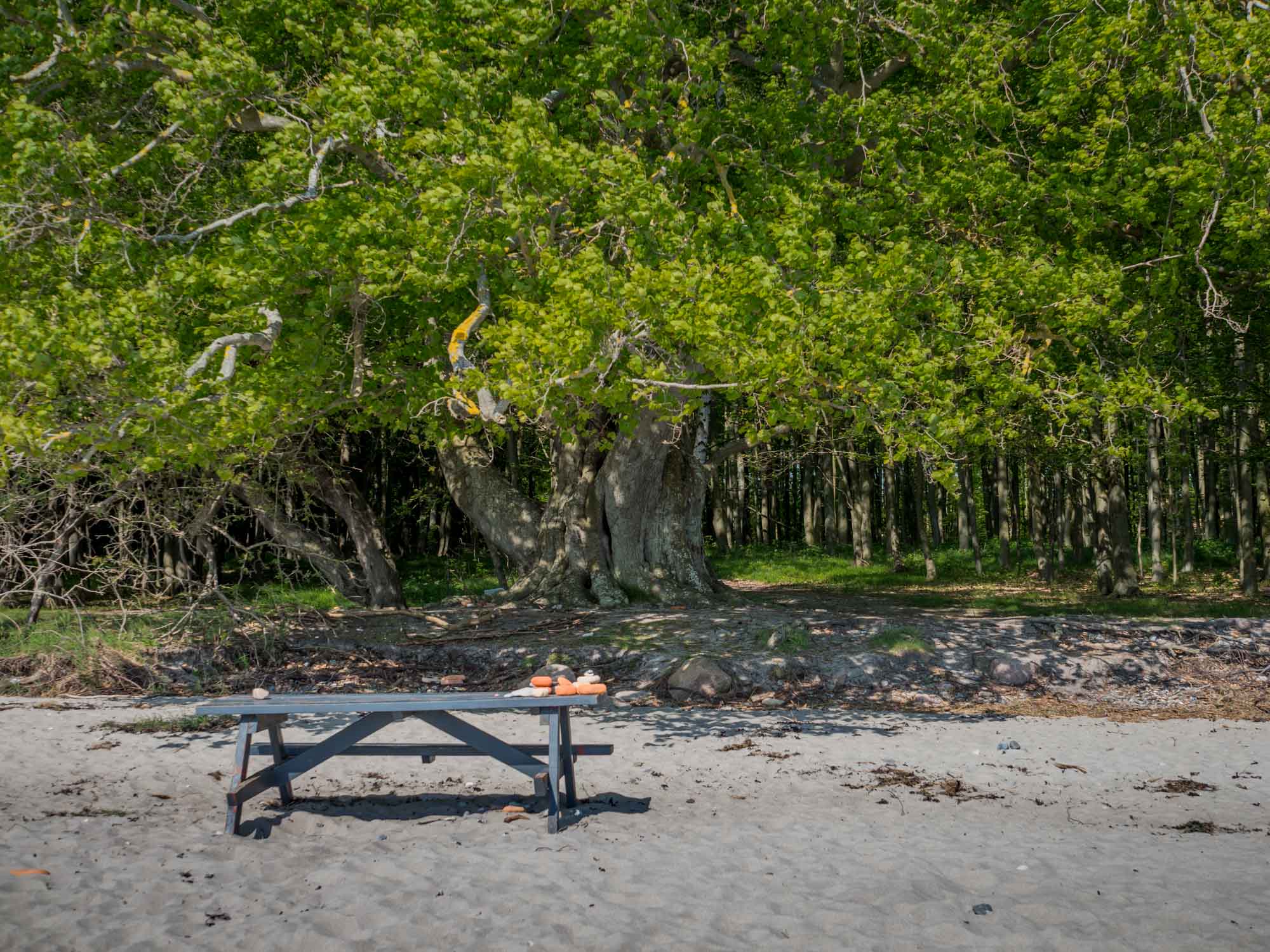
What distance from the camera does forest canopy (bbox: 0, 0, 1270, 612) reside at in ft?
37.3

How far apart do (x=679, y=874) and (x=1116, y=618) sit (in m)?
11.9

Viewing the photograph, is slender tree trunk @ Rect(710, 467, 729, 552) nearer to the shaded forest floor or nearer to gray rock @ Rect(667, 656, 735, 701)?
the shaded forest floor

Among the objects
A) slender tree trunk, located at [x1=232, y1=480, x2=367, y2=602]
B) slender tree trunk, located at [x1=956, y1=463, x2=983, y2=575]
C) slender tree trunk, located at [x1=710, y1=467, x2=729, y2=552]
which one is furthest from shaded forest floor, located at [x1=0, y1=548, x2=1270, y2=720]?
slender tree trunk, located at [x1=710, y1=467, x2=729, y2=552]

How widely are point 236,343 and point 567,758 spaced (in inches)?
291

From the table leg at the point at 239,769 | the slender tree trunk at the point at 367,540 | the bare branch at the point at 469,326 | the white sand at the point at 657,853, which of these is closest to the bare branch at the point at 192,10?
the bare branch at the point at 469,326

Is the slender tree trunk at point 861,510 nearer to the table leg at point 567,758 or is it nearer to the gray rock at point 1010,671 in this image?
the gray rock at point 1010,671

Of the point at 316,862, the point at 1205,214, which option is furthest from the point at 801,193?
the point at 316,862

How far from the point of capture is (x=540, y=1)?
42.6 ft

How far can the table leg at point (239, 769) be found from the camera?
20.0 feet

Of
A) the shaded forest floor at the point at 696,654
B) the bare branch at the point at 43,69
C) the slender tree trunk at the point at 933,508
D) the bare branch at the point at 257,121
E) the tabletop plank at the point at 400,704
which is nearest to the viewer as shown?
the tabletop plank at the point at 400,704

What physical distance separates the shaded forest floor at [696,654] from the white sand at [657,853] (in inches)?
112

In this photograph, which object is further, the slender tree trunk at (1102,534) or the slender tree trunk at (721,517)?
the slender tree trunk at (721,517)

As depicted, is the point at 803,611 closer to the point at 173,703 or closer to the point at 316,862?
the point at 173,703

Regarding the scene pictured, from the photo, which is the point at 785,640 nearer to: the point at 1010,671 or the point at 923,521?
the point at 1010,671
